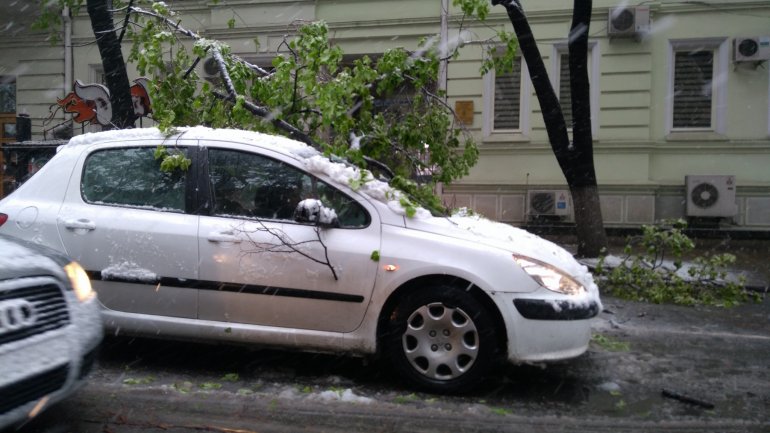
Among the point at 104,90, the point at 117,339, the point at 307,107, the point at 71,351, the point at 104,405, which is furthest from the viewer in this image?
the point at 104,90

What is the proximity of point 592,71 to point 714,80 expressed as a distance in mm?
2323

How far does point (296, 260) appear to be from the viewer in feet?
14.4

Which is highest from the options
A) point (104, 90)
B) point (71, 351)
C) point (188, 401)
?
point (104, 90)

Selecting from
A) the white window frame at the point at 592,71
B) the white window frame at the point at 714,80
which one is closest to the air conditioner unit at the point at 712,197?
the white window frame at the point at 714,80

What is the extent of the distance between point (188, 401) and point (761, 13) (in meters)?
13.1

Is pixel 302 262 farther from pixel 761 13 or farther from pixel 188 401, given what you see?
pixel 761 13

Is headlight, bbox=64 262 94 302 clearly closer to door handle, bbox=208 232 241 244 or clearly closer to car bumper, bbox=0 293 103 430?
car bumper, bbox=0 293 103 430

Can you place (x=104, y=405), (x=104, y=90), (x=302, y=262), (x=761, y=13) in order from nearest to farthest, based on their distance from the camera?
(x=104, y=405)
(x=302, y=262)
(x=104, y=90)
(x=761, y=13)

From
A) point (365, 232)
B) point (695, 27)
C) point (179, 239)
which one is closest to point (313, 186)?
point (365, 232)

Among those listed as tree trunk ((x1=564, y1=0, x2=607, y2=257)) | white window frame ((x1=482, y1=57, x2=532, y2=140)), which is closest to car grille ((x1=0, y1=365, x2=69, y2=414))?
tree trunk ((x1=564, y1=0, x2=607, y2=257))

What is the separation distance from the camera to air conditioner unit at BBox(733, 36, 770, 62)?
1248 centimetres

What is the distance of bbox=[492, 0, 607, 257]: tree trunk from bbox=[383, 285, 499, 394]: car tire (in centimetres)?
608

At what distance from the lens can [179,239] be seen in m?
4.52

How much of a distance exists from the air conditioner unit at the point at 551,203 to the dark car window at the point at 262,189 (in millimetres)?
9424
